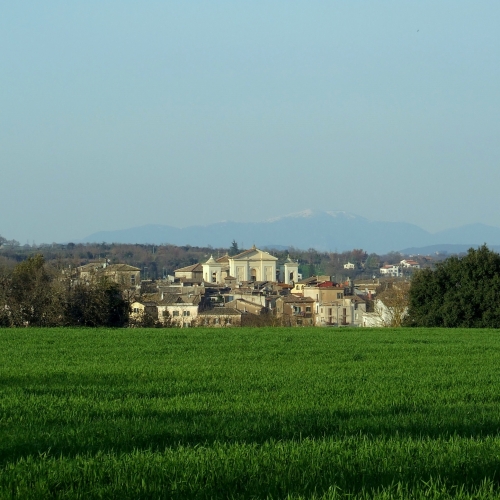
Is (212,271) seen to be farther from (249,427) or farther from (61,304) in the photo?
(249,427)

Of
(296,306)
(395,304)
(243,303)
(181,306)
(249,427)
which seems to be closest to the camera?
(249,427)

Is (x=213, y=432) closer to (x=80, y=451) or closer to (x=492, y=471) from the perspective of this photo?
(x=80, y=451)

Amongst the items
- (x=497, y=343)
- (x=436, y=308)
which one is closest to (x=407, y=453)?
(x=497, y=343)

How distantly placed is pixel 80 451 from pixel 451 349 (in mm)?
18897

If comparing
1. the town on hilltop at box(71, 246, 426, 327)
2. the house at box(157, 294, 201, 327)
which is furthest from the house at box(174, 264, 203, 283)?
the house at box(157, 294, 201, 327)

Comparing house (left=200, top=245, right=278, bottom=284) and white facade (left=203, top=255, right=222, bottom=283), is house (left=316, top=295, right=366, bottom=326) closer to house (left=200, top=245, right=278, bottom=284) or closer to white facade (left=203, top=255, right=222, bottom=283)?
house (left=200, top=245, right=278, bottom=284)

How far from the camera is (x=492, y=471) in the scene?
6.44 meters

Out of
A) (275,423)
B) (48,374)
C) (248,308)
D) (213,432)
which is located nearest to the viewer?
(213,432)

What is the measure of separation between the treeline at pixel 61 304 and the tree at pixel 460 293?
62.8 feet

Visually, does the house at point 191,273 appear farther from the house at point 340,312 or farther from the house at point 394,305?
the house at point 394,305

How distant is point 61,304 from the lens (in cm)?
5109

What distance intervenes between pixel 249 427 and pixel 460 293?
4074cm

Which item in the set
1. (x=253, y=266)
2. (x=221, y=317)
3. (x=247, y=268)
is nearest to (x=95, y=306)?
(x=221, y=317)

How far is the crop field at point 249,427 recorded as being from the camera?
19.7ft
